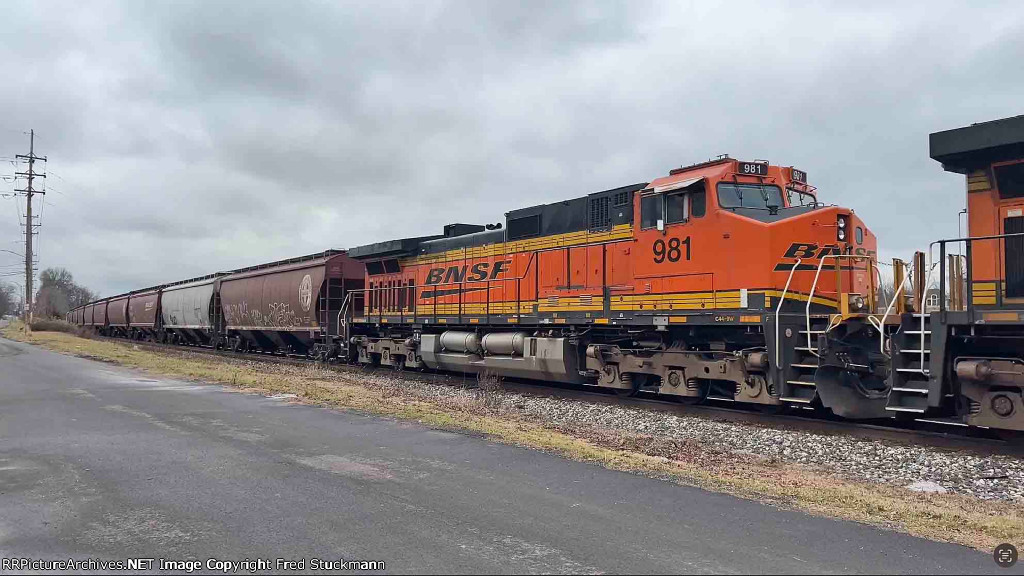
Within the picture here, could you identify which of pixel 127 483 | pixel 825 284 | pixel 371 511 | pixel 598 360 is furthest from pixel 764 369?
pixel 127 483

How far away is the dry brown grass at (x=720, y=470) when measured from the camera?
231 inches

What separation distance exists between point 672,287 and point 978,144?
5.09 meters

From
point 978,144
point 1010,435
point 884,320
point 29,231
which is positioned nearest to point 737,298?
point 884,320

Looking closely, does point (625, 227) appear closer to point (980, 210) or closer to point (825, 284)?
point (825, 284)

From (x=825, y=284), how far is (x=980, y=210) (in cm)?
245

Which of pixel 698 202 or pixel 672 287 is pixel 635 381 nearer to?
pixel 672 287

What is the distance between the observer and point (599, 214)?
14703 mm

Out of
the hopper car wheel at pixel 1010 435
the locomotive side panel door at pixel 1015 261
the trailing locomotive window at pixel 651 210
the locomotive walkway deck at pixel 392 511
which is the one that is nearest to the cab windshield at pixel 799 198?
the trailing locomotive window at pixel 651 210

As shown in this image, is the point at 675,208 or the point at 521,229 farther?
the point at 521,229

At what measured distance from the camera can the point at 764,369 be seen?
11.4 meters

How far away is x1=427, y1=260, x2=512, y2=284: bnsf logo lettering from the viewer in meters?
17.5

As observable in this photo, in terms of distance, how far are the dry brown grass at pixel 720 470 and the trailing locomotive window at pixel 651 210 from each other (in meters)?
4.35

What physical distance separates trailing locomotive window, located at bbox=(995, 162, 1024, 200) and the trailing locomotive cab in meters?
0.01

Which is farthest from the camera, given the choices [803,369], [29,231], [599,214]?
[29,231]
